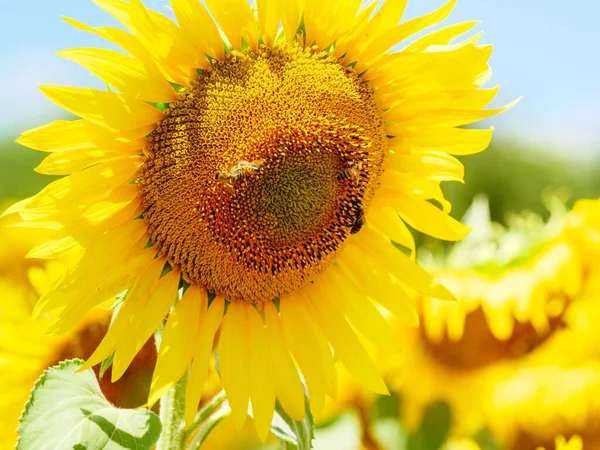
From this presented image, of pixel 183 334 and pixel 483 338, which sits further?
pixel 483 338

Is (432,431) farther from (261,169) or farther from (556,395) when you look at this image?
(261,169)

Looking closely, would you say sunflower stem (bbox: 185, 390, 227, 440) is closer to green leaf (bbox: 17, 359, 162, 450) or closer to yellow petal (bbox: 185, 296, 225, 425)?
yellow petal (bbox: 185, 296, 225, 425)

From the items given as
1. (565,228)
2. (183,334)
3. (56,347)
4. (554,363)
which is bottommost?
(554,363)

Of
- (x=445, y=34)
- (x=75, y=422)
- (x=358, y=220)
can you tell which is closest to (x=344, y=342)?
(x=358, y=220)

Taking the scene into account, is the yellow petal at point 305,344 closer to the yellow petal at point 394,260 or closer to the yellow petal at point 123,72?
the yellow petal at point 394,260

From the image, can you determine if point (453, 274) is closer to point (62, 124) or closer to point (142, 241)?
point (142, 241)

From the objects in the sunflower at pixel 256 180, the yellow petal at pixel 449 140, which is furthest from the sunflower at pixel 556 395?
the yellow petal at pixel 449 140

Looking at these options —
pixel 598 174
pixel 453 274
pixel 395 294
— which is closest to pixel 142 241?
pixel 395 294
